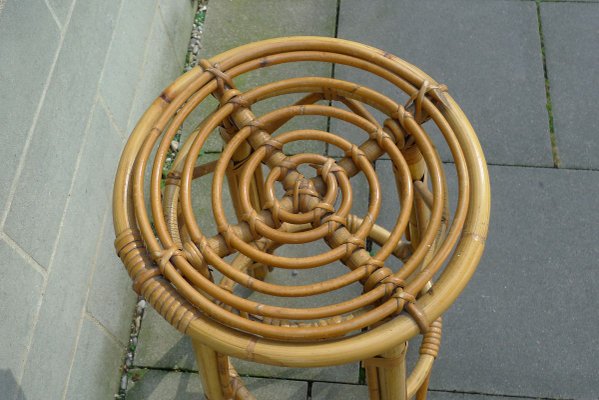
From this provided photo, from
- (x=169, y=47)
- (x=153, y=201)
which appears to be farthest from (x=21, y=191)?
(x=169, y=47)

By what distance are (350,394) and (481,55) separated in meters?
1.35

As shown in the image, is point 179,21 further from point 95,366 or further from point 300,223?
point 300,223

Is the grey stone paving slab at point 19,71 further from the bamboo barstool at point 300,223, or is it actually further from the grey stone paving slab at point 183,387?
the grey stone paving slab at point 183,387

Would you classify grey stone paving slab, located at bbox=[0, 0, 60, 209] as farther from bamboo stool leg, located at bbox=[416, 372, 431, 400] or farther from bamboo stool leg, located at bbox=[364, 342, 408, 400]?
bamboo stool leg, located at bbox=[416, 372, 431, 400]

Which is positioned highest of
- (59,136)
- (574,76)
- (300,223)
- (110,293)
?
(574,76)

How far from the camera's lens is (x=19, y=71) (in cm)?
146

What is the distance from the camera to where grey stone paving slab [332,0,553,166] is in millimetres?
2289

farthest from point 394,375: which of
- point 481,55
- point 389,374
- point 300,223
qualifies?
point 481,55

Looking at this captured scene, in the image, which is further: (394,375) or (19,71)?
(19,71)

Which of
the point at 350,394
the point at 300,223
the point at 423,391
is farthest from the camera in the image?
the point at 350,394

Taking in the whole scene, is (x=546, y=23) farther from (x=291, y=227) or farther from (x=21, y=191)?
(x=21, y=191)

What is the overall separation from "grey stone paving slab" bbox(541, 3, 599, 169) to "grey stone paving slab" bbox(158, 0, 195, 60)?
4.43 ft

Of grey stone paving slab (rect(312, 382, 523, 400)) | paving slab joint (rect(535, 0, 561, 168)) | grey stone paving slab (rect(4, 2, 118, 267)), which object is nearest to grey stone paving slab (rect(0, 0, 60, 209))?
grey stone paving slab (rect(4, 2, 118, 267))

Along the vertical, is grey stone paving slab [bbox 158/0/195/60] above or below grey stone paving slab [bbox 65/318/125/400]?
above
